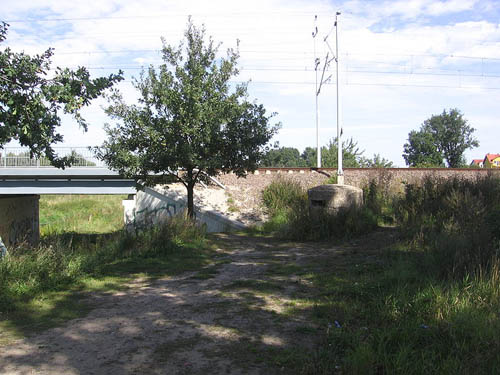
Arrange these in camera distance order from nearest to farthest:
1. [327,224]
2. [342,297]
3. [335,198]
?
[342,297] → [327,224] → [335,198]

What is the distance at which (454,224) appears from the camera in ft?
27.0

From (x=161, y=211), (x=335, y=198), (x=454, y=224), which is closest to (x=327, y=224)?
(x=335, y=198)

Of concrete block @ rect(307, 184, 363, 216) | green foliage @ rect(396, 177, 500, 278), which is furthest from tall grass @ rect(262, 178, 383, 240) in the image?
green foliage @ rect(396, 177, 500, 278)

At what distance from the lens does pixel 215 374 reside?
3549 mm

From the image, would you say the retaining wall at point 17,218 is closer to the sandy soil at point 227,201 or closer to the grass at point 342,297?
the sandy soil at point 227,201

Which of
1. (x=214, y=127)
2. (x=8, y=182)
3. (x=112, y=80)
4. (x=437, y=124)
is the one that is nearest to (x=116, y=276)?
(x=112, y=80)

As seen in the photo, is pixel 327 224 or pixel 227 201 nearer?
pixel 327 224

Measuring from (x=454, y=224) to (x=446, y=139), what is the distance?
253ft

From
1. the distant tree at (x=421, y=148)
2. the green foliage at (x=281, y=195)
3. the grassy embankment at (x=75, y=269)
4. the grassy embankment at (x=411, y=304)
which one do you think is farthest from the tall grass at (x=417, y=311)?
the distant tree at (x=421, y=148)

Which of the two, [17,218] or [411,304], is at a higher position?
[411,304]

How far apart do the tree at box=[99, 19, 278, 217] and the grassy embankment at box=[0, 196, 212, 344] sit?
204 centimetres

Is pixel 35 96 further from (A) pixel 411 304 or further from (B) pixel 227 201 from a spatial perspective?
(B) pixel 227 201

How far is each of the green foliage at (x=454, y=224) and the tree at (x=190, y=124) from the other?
4.89 meters

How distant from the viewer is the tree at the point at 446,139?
247ft
